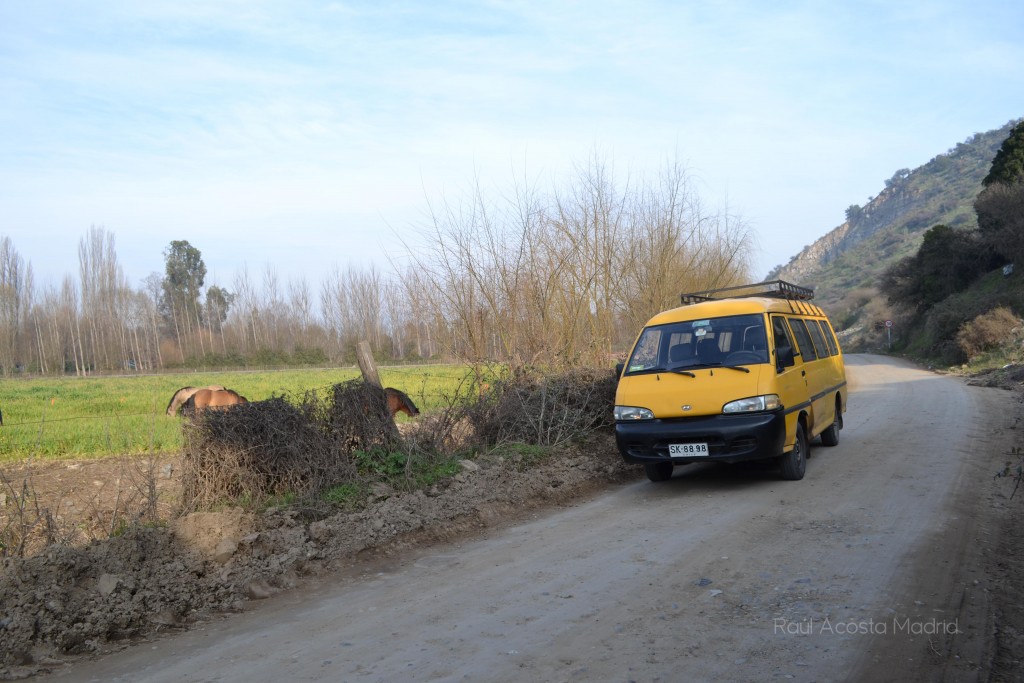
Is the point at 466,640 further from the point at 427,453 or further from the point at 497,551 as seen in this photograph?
the point at 427,453

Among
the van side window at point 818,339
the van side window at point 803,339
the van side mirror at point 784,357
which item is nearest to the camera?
the van side mirror at point 784,357

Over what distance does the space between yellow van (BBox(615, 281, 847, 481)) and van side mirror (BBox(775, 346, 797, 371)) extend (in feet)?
0.05

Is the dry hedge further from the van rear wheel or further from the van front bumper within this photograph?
the van rear wheel

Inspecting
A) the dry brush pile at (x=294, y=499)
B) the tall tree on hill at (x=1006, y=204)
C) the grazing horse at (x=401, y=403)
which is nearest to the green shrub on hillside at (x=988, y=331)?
the tall tree on hill at (x=1006, y=204)

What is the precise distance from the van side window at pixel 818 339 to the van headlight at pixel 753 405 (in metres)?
3.09

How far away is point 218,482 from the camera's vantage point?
7.23 m

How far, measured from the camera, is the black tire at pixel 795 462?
27.9ft

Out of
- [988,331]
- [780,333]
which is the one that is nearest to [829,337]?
[780,333]

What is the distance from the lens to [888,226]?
381 feet

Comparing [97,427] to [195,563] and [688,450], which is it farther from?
[688,450]

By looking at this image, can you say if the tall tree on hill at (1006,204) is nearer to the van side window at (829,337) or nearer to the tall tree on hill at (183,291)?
the van side window at (829,337)

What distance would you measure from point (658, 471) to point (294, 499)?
4.34 metres

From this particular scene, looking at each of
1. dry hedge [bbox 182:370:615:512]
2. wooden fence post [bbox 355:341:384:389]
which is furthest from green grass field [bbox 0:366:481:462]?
wooden fence post [bbox 355:341:384:389]

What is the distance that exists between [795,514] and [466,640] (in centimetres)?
398
